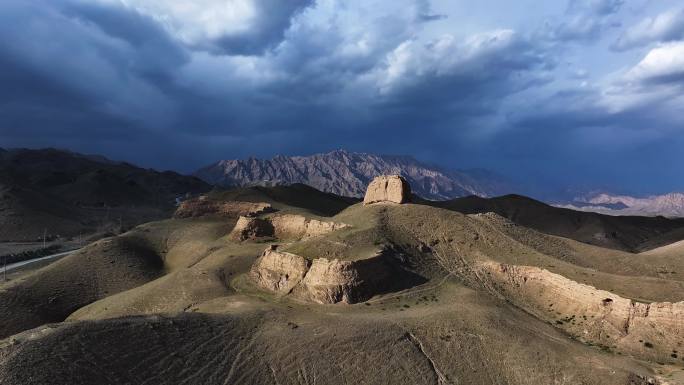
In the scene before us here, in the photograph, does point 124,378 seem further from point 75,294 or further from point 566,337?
point 75,294

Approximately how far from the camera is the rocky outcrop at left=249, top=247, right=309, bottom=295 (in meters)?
51.3

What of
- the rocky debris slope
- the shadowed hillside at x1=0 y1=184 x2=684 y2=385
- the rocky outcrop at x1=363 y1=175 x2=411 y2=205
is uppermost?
the rocky outcrop at x1=363 y1=175 x2=411 y2=205

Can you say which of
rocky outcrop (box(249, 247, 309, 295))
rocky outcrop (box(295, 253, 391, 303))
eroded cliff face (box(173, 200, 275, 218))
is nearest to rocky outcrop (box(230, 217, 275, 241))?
eroded cliff face (box(173, 200, 275, 218))

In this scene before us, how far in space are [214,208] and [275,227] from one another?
2484 cm

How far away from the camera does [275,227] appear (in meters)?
76.4

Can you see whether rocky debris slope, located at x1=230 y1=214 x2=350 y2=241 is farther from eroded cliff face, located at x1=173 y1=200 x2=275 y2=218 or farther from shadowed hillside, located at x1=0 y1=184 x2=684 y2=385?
eroded cliff face, located at x1=173 y1=200 x2=275 y2=218

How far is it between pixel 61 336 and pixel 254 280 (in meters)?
24.9

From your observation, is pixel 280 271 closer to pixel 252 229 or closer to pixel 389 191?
pixel 252 229

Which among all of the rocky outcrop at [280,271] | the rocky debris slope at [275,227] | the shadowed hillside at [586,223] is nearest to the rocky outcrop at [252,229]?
the rocky debris slope at [275,227]

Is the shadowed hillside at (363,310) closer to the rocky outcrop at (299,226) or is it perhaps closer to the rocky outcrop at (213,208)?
the rocky outcrop at (299,226)

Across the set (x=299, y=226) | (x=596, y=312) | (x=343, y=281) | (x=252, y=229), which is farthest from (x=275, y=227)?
(x=596, y=312)

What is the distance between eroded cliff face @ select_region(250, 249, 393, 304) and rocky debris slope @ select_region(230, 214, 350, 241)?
17.2m

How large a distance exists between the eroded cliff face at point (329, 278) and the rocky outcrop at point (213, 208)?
41536 millimetres

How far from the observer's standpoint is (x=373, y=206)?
2749 inches
